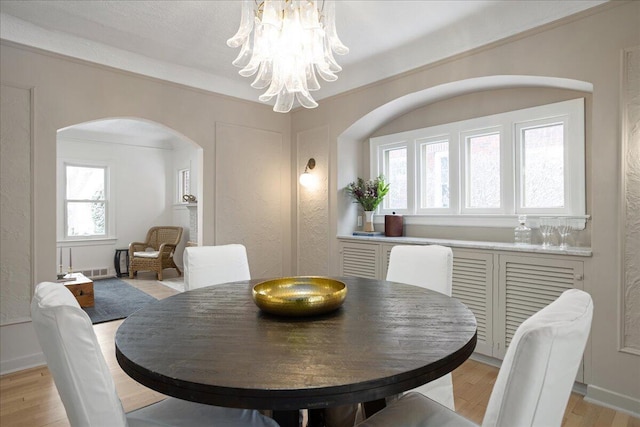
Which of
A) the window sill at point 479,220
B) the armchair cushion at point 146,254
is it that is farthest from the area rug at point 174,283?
the window sill at point 479,220

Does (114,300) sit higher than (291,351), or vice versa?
(291,351)

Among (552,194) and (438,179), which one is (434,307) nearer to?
(552,194)

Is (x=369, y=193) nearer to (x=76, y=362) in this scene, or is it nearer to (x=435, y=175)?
(x=435, y=175)

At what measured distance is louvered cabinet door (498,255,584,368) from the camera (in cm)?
238

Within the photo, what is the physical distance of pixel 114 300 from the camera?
4.86 metres

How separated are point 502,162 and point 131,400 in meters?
3.44

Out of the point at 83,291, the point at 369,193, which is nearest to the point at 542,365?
the point at 369,193

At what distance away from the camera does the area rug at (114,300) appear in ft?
13.6

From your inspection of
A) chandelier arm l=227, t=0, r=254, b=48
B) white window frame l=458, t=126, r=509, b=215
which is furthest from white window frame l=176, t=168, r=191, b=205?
chandelier arm l=227, t=0, r=254, b=48

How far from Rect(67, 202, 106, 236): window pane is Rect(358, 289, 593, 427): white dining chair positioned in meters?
7.49

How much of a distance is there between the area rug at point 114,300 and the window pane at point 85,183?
1668 mm

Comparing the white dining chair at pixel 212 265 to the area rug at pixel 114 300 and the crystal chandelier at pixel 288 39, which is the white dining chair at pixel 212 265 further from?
the area rug at pixel 114 300

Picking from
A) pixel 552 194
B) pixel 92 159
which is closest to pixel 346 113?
pixel 552 194

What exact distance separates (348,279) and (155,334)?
45.3 inches
